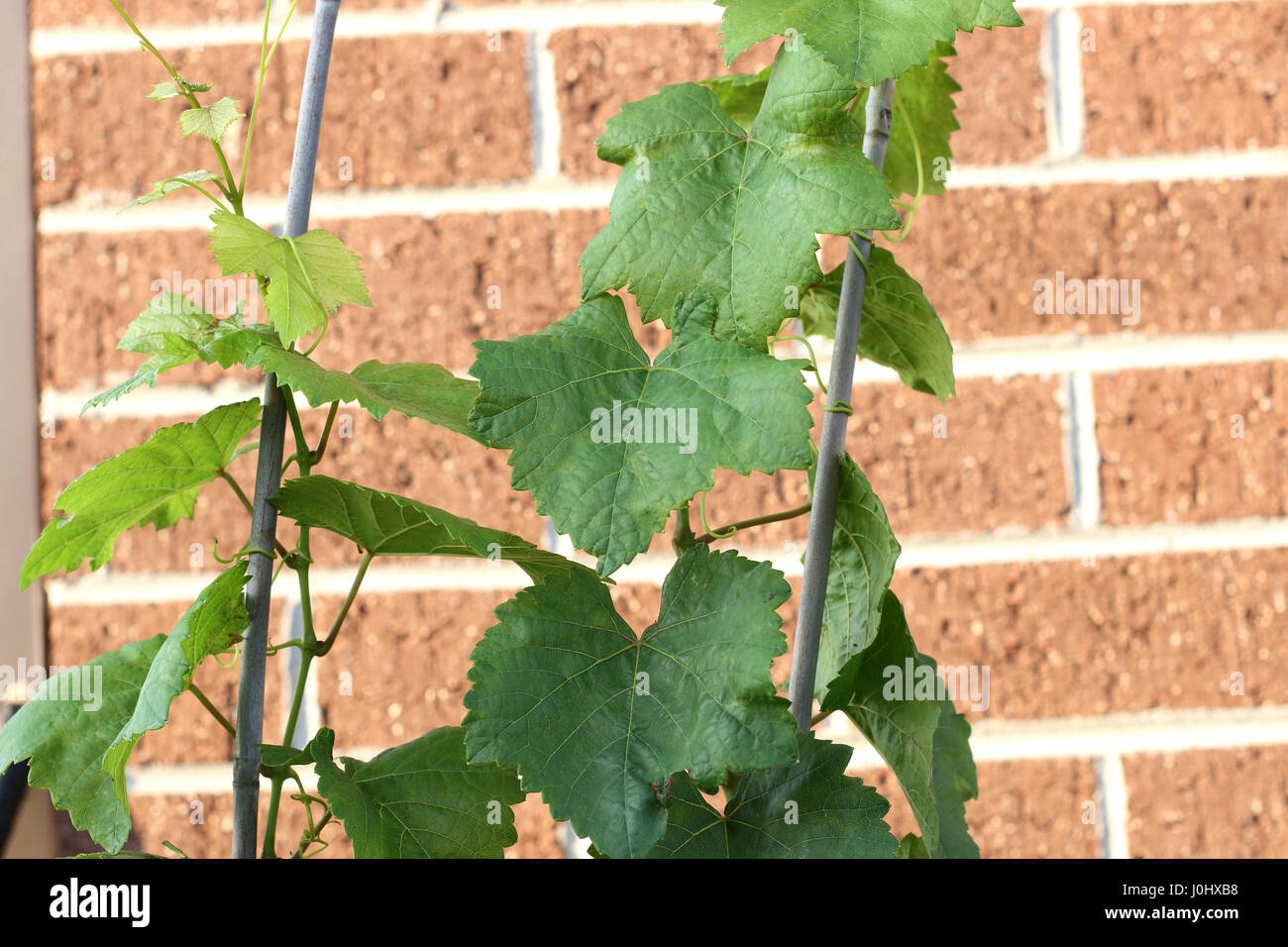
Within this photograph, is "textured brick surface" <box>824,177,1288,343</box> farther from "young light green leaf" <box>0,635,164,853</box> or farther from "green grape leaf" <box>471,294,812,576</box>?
"young light green leaf" <box>0,635,164,853</box>

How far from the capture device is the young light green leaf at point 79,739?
1.10 ft

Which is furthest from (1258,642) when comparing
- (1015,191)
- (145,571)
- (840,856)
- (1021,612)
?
(145,571)

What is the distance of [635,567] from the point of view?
61 cm

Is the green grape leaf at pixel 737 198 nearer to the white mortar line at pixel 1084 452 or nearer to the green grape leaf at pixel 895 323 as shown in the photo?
the green grape leaf at pixel 895 323

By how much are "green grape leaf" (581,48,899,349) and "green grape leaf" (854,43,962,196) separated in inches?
3.7

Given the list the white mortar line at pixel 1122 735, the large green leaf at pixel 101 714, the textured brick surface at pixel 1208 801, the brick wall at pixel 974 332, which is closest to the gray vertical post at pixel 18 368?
the brick wall at pixel 974 332

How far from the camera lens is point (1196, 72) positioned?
0.60m

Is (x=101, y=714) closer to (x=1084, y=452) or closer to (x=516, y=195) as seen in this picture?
(x=516, y=195)

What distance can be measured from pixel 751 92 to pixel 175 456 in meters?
0.26

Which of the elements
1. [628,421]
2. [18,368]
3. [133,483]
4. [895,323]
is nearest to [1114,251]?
[895,323]

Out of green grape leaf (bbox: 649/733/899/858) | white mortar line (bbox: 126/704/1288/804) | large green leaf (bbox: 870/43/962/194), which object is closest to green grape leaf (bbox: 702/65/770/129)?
large green leaf (bbox: 870/43/962/194)

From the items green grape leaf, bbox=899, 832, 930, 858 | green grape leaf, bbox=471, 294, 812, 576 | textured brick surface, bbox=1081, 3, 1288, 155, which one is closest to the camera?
green grape leaf, bbox=471, 294, 812, 576

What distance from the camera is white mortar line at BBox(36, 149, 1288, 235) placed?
61 centimetres
